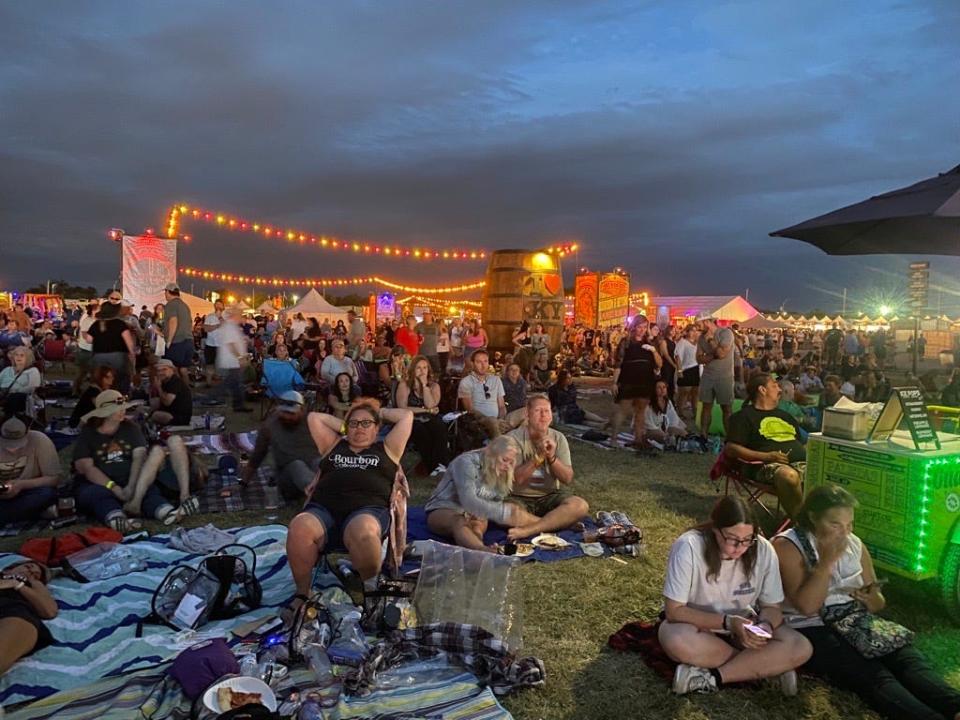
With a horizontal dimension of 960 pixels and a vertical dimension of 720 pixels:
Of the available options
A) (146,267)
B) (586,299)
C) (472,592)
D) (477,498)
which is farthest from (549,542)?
(586,299)

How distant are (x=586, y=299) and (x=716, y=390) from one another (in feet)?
56.8

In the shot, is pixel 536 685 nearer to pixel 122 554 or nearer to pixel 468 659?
pixel 468 659

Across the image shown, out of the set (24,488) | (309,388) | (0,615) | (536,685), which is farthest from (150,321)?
(536,685)

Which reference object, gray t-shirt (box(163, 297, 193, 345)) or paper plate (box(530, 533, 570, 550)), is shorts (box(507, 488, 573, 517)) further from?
gray t-shirt (box(163, 297, 193, 345))

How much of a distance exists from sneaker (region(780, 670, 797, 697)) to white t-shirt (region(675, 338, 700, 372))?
24.2 feet

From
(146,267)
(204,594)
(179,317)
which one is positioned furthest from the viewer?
(146,267)

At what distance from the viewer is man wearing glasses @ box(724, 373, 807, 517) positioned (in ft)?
16.8

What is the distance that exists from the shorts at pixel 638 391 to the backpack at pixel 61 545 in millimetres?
5808

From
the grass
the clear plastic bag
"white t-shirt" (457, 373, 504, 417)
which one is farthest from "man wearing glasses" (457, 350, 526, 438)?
the clear plastic bag

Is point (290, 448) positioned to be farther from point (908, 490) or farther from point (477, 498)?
point (908, 490)

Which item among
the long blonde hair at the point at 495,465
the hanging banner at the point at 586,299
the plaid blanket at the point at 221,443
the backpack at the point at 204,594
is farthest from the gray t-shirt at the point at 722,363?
the hanging banner at the point at 586,299

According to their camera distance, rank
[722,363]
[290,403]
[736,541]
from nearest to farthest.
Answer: [736,541], [290,403], [722,363]

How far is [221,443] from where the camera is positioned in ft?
26.3

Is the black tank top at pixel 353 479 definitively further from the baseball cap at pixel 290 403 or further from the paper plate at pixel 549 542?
the baseball cap at pixel 290 403
